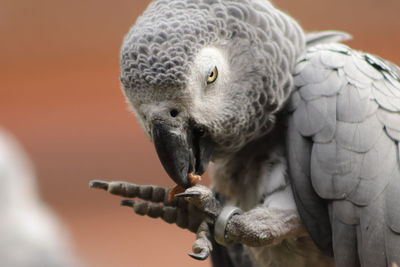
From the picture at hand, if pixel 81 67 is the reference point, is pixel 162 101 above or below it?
above

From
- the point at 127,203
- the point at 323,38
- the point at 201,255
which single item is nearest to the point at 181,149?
the point at 201,255

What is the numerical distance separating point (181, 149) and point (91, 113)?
257cm

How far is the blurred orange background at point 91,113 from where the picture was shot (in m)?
3.37

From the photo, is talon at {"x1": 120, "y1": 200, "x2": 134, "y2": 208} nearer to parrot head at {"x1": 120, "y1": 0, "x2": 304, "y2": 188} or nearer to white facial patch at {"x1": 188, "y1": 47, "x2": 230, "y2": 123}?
parrot head at {"x1": 120, "y1": 0, "x2": 304, "y2": 188}

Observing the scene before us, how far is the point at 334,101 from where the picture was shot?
4.05 ft

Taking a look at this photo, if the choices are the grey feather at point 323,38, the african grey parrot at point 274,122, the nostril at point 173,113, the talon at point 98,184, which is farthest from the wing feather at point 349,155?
the talon at point 98,184

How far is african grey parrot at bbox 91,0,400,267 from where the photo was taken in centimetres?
Answer: 114

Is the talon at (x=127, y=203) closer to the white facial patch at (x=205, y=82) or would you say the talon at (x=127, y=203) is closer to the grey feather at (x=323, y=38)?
the white facial patch at (x=205, y=82)

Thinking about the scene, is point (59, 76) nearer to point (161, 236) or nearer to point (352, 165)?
point (161, 236)

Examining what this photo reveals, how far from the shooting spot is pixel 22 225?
3.07 metres

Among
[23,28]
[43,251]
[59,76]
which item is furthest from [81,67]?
[43,251]

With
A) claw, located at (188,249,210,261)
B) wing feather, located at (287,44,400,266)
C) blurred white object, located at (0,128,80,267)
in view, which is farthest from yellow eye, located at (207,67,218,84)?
blurred white object, located at (0,128,80,267)

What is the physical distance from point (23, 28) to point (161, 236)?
4.80 feet

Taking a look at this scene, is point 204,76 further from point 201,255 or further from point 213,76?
point 201,255
